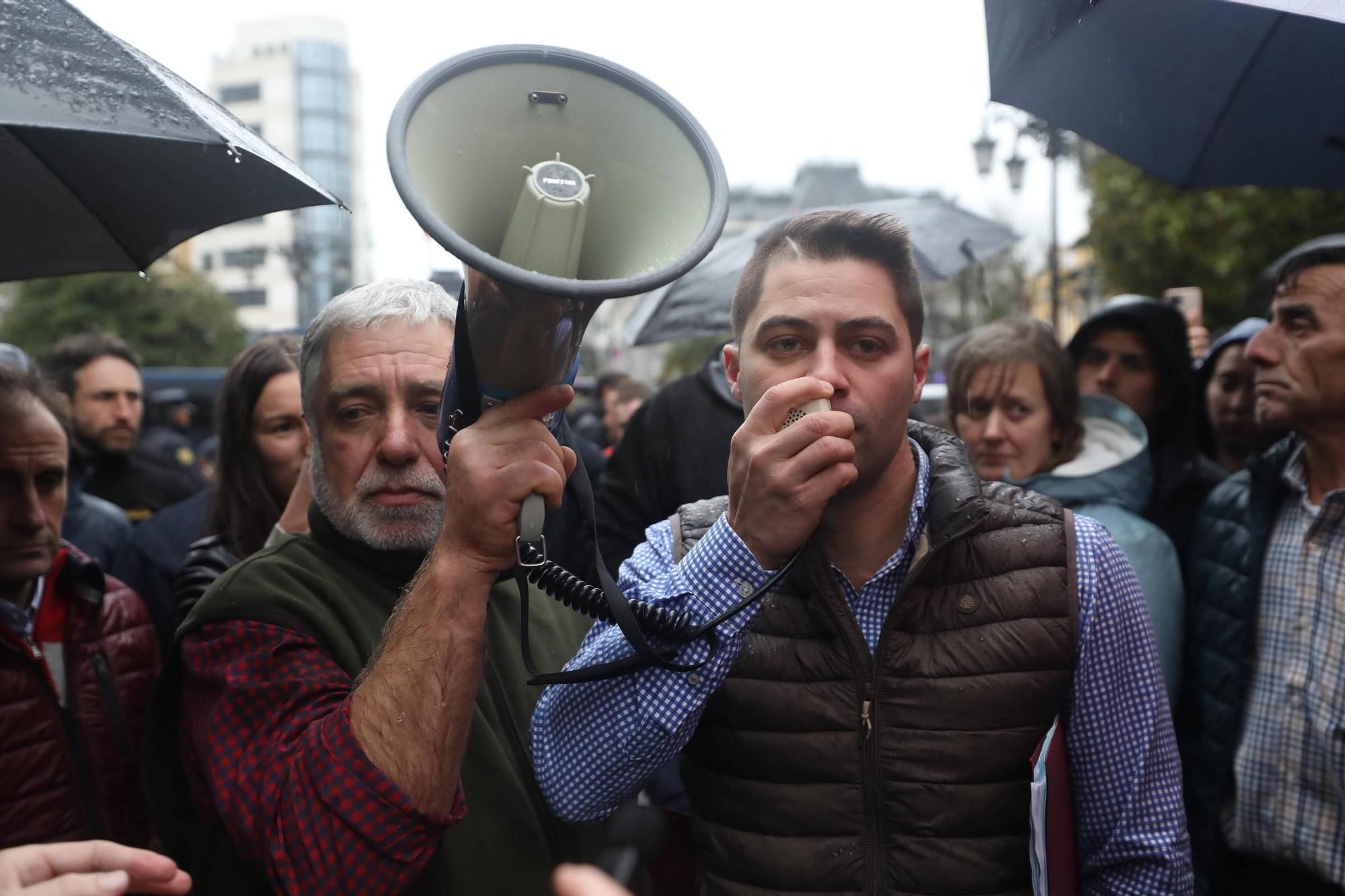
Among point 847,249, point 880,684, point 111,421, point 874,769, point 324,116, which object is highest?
point 324,116

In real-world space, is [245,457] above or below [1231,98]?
below

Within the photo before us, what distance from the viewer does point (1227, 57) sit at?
2.53 m

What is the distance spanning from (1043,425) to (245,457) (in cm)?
239

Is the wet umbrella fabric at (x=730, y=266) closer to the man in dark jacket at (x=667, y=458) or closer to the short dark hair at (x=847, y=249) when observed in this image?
the man in dark jacket at (x=667, y=458)

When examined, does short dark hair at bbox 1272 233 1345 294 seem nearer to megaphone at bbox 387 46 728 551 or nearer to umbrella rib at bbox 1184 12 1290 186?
umbrella rib at bbox 1184 12 1290 186

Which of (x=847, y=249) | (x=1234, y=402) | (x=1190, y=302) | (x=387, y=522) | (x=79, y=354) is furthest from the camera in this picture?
(x=79, y=354)

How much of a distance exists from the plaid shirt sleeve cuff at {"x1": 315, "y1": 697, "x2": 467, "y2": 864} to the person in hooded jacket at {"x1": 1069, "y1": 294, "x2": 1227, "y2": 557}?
2.91 metres

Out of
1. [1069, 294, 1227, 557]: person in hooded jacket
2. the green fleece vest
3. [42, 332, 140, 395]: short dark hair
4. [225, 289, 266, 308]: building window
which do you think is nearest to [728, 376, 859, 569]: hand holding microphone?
the green fleece vest

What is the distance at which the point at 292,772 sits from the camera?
63.6 inches

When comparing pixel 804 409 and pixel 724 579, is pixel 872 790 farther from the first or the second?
pixel 804 409

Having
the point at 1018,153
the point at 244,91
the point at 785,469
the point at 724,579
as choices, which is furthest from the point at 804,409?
the point at 244,91

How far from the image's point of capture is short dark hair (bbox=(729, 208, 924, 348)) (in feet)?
6.29

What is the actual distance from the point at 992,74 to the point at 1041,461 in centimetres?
118

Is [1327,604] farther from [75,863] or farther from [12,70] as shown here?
[12,70]
